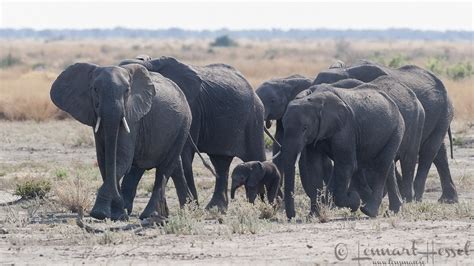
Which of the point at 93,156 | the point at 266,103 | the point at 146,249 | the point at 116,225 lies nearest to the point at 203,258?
the point at 146,249

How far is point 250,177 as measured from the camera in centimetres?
1477

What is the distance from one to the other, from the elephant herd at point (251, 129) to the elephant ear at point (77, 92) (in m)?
0.01

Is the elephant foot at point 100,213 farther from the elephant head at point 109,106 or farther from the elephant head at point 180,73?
the elephant head at point 180,73

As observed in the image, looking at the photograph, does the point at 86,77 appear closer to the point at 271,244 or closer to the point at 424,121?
the point at 271,244

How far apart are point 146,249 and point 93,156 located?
10803 mm

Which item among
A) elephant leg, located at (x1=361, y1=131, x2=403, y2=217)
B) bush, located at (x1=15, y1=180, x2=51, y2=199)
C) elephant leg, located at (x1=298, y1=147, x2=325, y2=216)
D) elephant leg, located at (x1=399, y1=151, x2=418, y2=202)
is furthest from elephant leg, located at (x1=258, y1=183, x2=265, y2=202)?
bush, located at (x1=15, y1=180, x2=51, y2=199)

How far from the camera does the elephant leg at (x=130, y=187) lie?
46.4ft

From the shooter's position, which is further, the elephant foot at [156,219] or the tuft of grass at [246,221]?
the elephant foot at [156,219]

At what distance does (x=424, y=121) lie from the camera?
1619 centimetres

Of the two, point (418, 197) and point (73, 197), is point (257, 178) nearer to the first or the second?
point (73, 197)

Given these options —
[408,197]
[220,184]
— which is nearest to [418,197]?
[408,197]

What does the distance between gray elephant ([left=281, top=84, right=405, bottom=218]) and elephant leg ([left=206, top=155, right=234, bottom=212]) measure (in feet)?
6.42

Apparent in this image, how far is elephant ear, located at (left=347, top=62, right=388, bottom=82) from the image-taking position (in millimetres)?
16219

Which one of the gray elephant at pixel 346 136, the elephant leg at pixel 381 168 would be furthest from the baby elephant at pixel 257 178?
the elephant leg at pixel 381 168
